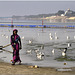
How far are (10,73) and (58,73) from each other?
252 centimetres

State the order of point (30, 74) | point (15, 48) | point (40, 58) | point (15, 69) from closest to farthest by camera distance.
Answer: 1. point (30, 74)
2. point (15, 69)
3. point (15, 48)
4. point (40, 58)

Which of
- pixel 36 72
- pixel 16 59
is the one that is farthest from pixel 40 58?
pixel 36 72

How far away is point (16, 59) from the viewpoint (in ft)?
43.9

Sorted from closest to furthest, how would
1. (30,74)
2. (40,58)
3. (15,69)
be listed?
(30,74), (15,69), (40,58)

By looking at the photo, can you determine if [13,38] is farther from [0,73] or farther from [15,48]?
[0,73]

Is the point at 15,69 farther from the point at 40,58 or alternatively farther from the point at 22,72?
the point at 40,58

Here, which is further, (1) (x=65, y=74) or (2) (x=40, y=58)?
(2) (x=40, y=58)

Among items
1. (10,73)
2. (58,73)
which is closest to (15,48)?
(10,73)

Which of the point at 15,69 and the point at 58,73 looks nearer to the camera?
the point at 58,73

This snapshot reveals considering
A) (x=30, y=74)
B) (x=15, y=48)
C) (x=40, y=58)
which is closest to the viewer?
(x=30, y=74)

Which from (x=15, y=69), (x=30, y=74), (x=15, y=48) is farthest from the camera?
(x=15, y=48)

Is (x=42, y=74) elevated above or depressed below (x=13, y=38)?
below

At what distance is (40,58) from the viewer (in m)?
17.5

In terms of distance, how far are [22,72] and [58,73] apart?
191 cm
